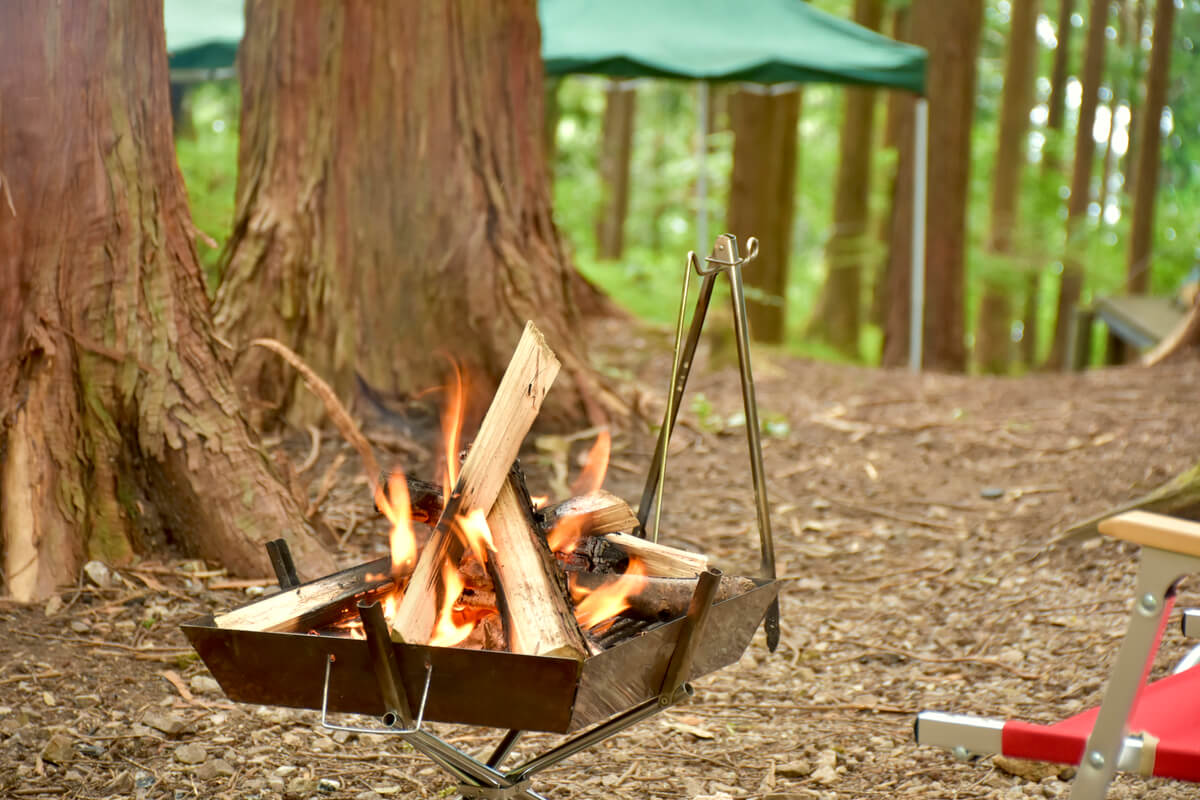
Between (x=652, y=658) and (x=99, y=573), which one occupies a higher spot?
(x=652, y=658)

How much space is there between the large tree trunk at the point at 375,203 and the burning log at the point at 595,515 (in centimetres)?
210

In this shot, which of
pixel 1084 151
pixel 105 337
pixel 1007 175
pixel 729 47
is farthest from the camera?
pixel 1084 151

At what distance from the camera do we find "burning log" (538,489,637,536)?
84.1 inches

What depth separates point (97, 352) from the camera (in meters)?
2.83

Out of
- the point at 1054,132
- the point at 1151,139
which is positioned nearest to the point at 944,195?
the point at 1151,139

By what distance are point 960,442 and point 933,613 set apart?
1828 mm

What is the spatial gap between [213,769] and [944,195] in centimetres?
730

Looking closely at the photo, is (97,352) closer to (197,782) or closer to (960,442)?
(197,782)

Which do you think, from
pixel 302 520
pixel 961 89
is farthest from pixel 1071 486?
pixel 961 89

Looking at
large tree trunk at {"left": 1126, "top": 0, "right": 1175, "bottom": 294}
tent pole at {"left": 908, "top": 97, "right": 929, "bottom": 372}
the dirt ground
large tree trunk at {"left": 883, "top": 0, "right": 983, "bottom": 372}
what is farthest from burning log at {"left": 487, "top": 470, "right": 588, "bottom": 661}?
large tree trunk at {"left": 1126, "top": 0, "right": 1175, "bottom": 294}

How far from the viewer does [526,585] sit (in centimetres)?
183

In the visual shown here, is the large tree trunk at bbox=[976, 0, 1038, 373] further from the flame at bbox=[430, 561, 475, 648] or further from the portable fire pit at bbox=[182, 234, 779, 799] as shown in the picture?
the flame at bbox=[430, 561, 475, 648]

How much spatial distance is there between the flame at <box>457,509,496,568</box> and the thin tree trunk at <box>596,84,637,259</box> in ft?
43.7

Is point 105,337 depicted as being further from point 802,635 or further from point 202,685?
point 802,635
